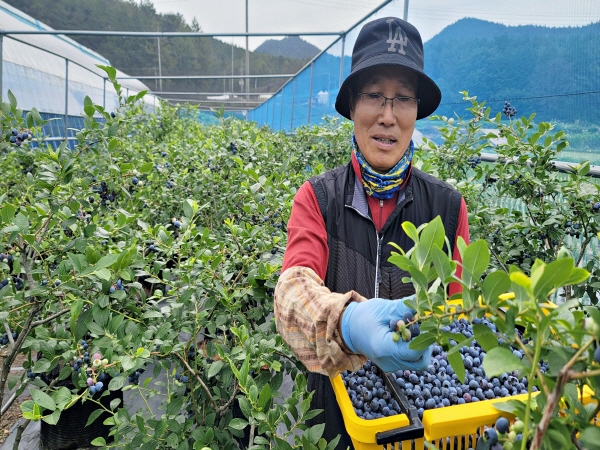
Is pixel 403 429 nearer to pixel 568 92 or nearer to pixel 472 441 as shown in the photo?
pixel 472 441

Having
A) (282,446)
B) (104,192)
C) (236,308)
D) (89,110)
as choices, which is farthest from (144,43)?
(282,446)

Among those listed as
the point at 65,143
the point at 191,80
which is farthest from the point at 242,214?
→ the point at 191,80

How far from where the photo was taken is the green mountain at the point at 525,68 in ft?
7.89

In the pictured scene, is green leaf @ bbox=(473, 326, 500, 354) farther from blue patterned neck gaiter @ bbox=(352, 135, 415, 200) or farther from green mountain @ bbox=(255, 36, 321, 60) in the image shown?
green mountain @ bbox=(255, 36, 321, 60)

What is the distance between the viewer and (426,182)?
1.59 metres

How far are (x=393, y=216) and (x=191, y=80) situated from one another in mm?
16127

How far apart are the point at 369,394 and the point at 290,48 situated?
42.8 feet

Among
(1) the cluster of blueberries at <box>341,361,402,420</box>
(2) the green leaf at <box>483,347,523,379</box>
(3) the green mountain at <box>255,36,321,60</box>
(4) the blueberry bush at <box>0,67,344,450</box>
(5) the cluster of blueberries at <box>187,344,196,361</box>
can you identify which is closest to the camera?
(2) the green leaf at <box>483,347,523,379</box>

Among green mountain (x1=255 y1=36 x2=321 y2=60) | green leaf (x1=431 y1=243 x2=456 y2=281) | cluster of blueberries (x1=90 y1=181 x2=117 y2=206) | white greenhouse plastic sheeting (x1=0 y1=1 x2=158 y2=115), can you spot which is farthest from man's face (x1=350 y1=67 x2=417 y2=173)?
green mountain (x1=255 y1=36 x2=321 y2=60)

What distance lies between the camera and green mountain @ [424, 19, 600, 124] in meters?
2.40

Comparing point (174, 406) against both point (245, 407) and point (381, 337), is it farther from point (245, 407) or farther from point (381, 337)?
point (381, 337)

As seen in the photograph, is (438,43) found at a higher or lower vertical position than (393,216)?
higher

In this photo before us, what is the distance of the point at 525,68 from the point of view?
114 inches

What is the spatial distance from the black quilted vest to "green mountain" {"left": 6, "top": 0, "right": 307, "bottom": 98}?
12339mm
